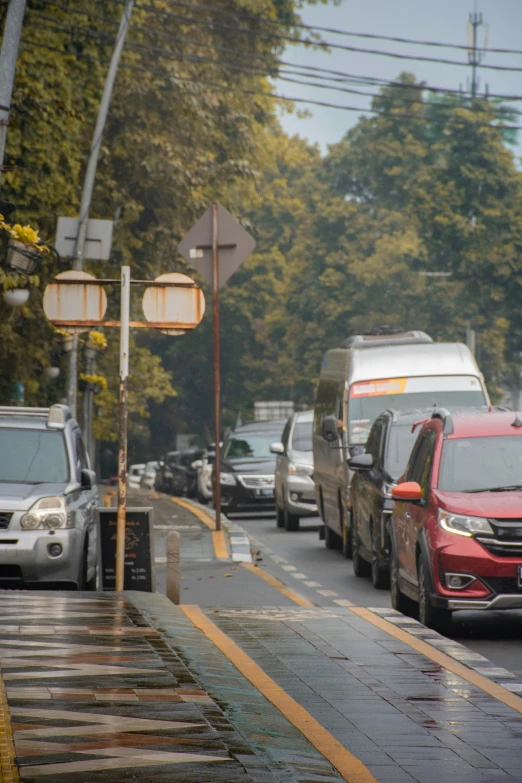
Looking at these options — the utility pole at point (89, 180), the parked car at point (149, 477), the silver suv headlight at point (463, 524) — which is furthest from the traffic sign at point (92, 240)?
the parked car at point (149, 477)

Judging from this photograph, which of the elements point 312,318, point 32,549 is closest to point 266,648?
point 32,549

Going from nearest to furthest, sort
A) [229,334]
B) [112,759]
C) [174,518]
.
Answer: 1. [112,759]
2. [174,518]
3. [229,334]

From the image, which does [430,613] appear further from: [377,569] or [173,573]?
[377,569]

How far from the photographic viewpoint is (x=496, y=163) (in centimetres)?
5972

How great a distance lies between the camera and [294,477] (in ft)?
87.8

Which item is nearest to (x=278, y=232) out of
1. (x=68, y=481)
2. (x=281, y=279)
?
(x=281, y=279)

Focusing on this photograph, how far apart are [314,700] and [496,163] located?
2093 inches

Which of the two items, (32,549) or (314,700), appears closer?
(314,700)

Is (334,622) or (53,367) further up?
(53,367)

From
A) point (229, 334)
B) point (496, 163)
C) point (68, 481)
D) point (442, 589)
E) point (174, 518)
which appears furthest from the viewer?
point (229, 334)

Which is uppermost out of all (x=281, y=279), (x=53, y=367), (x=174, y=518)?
(x=281, y=279)

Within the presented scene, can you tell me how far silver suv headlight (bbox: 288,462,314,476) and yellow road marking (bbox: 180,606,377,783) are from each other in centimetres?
1537

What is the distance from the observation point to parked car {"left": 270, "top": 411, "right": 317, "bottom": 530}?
26.6 m

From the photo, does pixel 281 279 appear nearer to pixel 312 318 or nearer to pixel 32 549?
pixel 312 318
